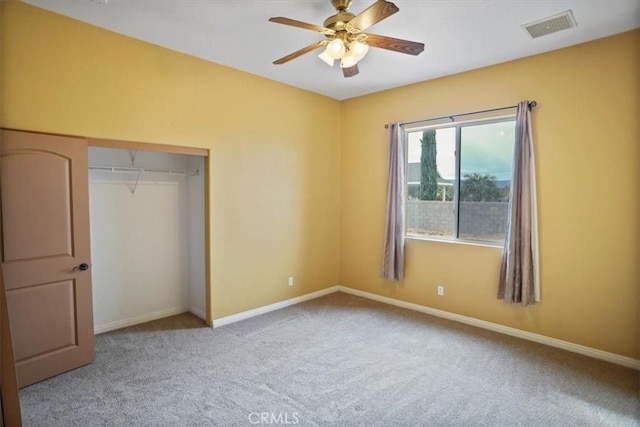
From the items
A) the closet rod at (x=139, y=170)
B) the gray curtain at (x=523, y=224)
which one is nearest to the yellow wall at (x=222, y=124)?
the closet rod at (x=139, y=170)

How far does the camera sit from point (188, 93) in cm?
367

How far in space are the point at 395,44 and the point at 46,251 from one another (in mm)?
3178

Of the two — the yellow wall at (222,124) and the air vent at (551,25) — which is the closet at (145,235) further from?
the air vent at (551,25)

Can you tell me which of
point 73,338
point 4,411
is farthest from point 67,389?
point 4,411

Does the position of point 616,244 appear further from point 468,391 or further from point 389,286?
point 389,286

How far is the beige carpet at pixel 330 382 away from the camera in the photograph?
2414mm

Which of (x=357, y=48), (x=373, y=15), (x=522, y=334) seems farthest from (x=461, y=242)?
(x=373, y=15)

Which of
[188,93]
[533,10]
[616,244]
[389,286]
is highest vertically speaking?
[533,10]

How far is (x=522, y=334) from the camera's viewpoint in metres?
3.71

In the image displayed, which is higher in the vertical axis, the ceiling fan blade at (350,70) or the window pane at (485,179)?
the ceiling fan blade at (350,70)

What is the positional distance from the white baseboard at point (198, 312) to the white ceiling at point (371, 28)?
9.59 feet

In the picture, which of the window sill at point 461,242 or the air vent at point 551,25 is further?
the window sill at point 461,242

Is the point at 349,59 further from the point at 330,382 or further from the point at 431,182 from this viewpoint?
the point at 330,382

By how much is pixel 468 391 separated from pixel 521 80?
3.07m
